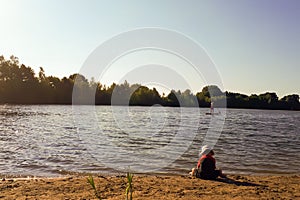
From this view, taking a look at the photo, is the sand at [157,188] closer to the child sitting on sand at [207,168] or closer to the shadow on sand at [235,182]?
the shadow on sand at [235,182]

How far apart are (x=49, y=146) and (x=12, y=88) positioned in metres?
107

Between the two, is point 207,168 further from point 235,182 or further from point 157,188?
point 157,188

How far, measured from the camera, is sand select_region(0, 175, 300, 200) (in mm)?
9004

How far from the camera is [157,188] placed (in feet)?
32.9

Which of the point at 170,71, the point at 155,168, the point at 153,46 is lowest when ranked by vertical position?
the point at 155,168

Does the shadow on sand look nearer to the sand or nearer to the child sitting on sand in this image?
the sand

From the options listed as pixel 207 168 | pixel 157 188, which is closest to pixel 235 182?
pixel 207 168

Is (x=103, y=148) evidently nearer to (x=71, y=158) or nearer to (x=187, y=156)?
(x=71, y=158)

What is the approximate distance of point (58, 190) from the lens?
370 inches

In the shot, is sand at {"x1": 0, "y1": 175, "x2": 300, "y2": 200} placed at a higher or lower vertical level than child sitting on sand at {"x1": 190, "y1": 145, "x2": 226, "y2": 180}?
lower

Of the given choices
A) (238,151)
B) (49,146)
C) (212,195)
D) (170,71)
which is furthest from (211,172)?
(49,146)

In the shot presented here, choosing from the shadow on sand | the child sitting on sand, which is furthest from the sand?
the child sitting on sand

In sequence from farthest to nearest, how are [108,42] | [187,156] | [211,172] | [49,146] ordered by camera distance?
[49,146] < [187,156] < [211,172] < [108,42]

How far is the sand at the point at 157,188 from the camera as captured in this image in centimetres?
900
